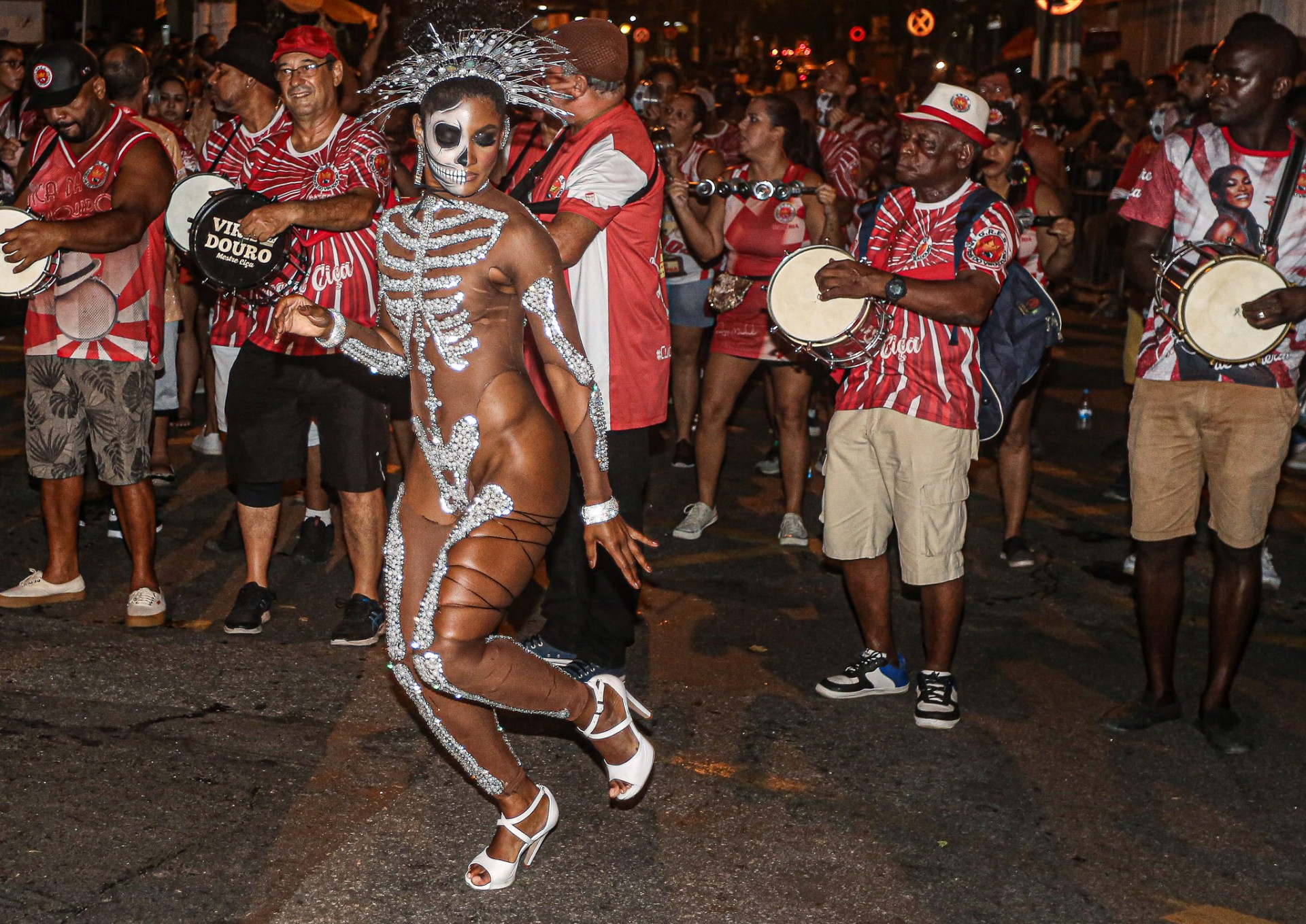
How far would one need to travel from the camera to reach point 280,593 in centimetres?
654

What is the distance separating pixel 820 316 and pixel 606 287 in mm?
776

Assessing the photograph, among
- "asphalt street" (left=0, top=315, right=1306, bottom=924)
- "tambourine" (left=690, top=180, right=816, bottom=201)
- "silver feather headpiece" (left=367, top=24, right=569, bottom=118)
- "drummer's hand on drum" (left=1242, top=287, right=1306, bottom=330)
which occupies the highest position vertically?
"silver feather headpiece" (left=367, top=24, right=569, bottom=118)

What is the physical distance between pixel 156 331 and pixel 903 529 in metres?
3.23

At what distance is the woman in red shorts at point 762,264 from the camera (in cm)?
726

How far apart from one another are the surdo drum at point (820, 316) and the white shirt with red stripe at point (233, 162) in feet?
7.13

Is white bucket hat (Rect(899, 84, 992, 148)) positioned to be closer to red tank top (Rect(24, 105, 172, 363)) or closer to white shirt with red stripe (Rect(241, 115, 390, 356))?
white shirt with red stripe (Rect(241, 115, 390, 356))

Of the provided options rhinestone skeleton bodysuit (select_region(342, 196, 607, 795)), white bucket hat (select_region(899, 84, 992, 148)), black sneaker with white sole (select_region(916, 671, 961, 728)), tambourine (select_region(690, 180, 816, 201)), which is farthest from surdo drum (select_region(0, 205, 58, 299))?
black sneaker with white sole (select_region(916, 671, 961, 728))

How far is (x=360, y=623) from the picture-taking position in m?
5.86

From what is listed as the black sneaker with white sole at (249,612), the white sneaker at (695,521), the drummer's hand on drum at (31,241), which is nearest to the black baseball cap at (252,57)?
the drummer's hand on drum at (31,241)

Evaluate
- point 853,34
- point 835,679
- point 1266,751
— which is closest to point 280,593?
point 835,679

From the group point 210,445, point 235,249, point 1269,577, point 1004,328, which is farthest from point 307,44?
point 1269,577

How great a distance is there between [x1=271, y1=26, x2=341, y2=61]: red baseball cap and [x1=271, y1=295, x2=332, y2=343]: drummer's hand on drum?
2.10m

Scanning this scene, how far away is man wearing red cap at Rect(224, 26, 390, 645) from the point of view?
5.70 metres

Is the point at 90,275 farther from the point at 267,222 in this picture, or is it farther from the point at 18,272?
the point at 267,222
